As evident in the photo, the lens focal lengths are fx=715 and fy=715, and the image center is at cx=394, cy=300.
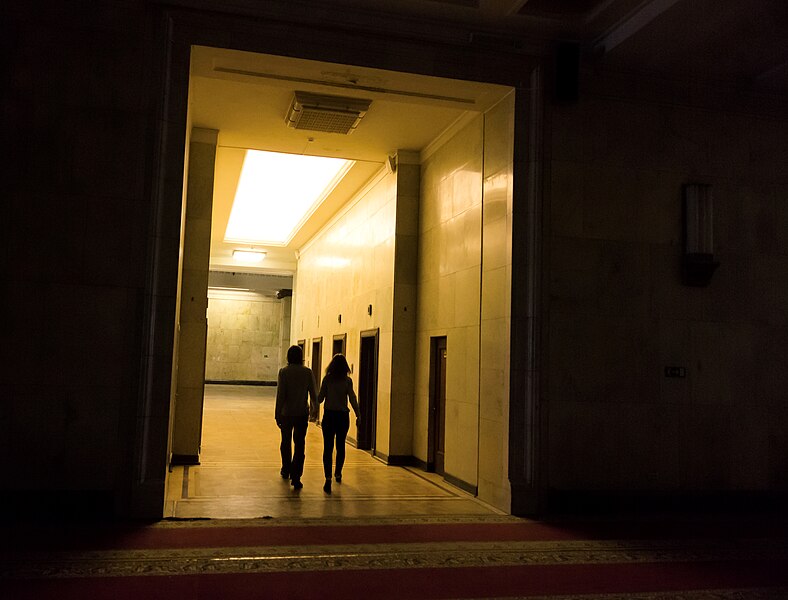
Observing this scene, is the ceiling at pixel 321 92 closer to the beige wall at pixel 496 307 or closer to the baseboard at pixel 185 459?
the beige wall at pixel 496 307

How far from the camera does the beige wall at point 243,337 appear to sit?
34.4m

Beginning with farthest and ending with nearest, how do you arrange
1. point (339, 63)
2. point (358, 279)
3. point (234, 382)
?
point (234, 382), point (358, 279), point (339, 63)

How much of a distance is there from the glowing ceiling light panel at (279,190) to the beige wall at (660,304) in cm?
552

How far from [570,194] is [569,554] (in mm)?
3667

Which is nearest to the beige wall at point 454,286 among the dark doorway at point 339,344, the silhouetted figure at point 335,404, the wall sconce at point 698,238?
the silhouetted figure at point 335,404

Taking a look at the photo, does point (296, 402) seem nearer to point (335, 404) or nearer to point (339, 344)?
point (335, 404)

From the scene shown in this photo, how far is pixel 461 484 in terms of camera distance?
8500 mm

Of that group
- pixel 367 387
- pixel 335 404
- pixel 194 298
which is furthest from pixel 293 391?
pixel 367 387

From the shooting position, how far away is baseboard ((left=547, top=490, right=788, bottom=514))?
7223 millimetres

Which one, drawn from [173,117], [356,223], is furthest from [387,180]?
[173,117]

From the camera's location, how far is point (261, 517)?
257 inches

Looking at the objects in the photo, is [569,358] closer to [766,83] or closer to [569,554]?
[569,554]

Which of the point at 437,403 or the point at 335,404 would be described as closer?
the point at 335,404

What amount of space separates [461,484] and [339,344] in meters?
6.57
